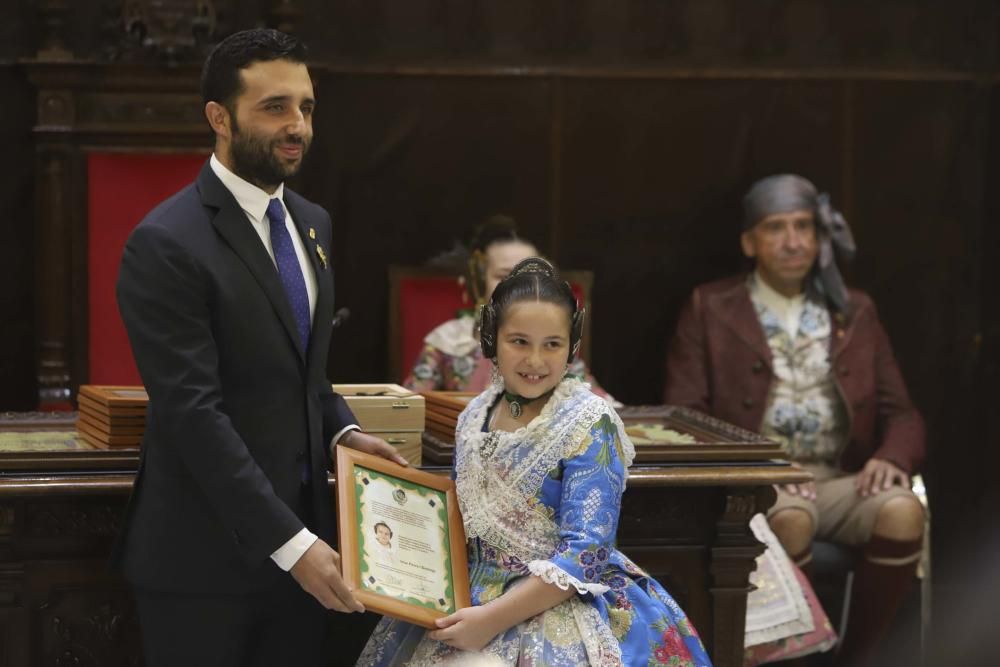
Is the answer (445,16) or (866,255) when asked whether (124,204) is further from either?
(866,255)

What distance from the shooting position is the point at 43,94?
502 cm

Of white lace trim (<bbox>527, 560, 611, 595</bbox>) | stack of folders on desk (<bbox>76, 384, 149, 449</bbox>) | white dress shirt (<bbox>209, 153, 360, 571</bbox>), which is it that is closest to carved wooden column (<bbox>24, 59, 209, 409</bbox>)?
stack of folders on desk (<bbox>76, 384, 149, 449</bbox>)

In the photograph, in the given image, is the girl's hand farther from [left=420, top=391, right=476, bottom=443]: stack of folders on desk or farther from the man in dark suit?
[left=420, top=391, right=476, bottom=443]: stack of folders on desk

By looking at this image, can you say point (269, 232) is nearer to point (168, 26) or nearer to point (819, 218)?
point (168, 26)

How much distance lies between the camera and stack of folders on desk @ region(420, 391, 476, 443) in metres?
3.47

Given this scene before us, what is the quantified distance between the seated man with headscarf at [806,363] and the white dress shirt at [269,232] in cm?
239

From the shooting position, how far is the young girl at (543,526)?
276 centimetres

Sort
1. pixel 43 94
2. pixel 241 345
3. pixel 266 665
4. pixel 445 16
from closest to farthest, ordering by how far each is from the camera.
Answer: pixel 241 345 < pixel 266 665 < pixel 43 94 < pixel 445 16

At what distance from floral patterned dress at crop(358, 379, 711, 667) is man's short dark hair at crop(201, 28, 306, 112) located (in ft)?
2.73

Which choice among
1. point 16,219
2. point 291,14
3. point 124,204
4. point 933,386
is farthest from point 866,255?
point 16,219

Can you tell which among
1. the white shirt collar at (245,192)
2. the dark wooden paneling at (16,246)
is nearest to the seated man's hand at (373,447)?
the white shirt collar at (245,192)

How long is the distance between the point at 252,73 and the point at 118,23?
263cm

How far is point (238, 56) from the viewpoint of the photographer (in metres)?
2.73

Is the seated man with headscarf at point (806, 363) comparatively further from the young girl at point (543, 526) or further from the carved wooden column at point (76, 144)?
the young girl at point (543, 526)
